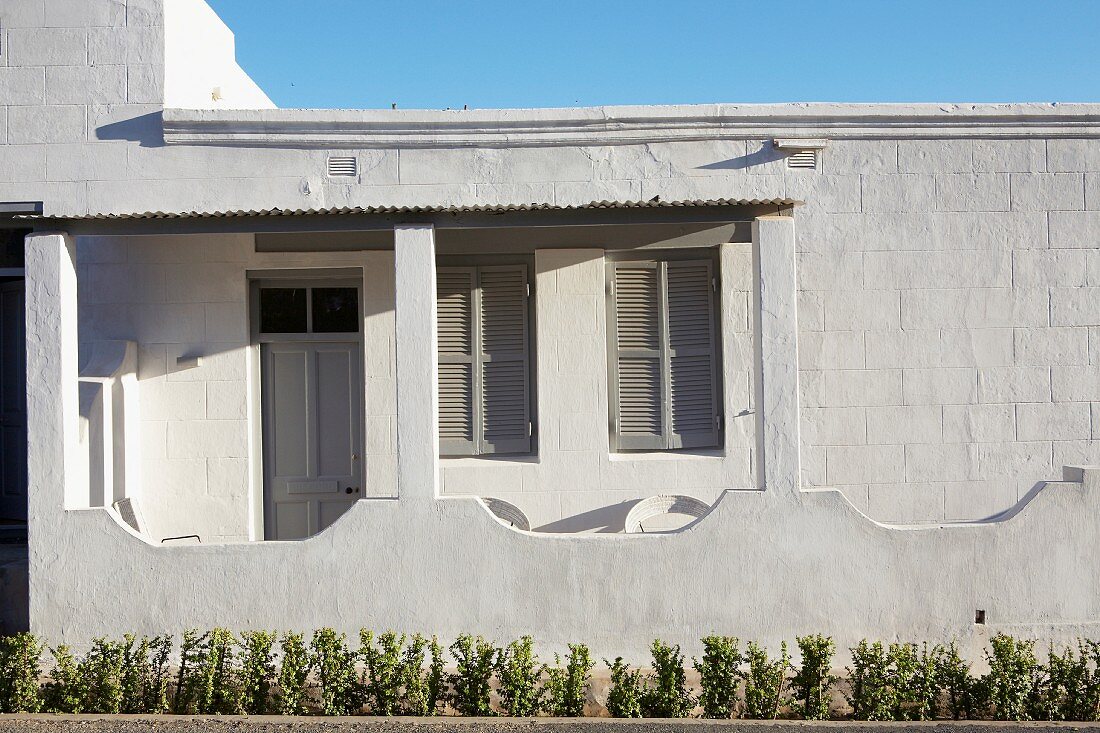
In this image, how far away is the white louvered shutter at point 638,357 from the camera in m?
8.32

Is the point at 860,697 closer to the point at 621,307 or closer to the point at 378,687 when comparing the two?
the point at 378,687

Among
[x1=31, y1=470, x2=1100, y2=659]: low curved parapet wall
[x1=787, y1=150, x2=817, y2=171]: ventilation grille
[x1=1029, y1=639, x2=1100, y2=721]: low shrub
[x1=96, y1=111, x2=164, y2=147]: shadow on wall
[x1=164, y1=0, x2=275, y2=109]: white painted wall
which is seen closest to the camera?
[x1=1029, y1=639, x2=1100, y2=721]: low shrub

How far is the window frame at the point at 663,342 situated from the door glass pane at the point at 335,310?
1.94m

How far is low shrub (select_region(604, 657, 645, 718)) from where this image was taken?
18.6 ft

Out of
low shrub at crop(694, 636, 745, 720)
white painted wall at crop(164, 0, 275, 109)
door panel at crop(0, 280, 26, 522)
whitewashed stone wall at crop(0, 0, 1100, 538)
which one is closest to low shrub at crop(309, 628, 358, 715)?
low shrub at crop(694, 636, 745, 720)

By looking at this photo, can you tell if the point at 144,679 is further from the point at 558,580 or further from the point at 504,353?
the point at 504,353

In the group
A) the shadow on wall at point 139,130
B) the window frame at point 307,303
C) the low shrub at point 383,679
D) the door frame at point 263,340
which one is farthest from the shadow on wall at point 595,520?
the shadow on wall at point 139,130

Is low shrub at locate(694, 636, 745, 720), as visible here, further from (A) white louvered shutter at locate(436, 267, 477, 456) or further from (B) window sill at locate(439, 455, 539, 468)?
(A) white louvered shutter at locate(436, 267, 477, 456)

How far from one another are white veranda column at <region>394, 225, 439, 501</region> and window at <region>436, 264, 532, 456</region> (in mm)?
1805

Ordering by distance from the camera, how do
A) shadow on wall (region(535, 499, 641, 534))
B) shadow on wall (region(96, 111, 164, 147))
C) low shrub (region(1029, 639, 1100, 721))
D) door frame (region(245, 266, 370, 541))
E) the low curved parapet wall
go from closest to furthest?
low shrub (region(1029, 639, 1100, 721))
the low curved parapet wall
shadow on wall (region(96, 111, 164, 147))
shadow on wall (region(535, 499, 641, 534))
door frame (region(245, 266, 370, 541))

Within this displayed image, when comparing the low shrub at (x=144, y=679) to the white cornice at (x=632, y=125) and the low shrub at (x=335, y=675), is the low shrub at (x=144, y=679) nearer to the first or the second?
the low shrub at (x=335, y=675)

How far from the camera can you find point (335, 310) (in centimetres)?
843

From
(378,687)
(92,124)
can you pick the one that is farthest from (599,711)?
(92,124)

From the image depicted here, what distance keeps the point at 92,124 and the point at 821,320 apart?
5.24 metres
